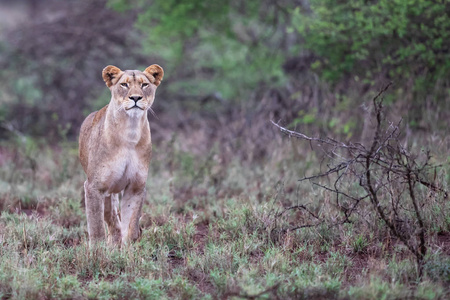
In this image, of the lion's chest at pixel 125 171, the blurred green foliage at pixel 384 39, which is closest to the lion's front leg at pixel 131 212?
the lion's chest at pixel 125 171

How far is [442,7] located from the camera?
845 cm

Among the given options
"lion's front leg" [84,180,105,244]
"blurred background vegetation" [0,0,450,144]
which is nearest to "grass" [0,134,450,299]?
"lion's front leg" [84,180,105,244]

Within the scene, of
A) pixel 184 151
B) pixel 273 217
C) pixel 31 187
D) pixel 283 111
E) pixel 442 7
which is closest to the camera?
pixel 273 217

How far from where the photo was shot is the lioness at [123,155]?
529 cm

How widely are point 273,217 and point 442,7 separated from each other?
15.2 feet

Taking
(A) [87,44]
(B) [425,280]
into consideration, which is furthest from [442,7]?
(A) [87,44]

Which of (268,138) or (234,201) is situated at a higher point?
(268,138)

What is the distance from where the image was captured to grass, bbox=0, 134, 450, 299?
4102mm

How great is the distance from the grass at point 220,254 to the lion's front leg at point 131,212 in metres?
0.16

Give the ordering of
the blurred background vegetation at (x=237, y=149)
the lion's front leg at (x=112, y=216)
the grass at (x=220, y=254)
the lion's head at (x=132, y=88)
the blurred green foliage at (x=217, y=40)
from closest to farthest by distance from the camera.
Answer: the grass at (x=220, y=254) → the blurred background vegetation at (x=237, y=149) → the lion's head at (x=132, y=88) → the lion's front leg at (x=112, y=216) → the blurred green foliage at (x=217, y=40)

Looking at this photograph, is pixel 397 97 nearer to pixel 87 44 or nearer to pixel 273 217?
pixel 273 217

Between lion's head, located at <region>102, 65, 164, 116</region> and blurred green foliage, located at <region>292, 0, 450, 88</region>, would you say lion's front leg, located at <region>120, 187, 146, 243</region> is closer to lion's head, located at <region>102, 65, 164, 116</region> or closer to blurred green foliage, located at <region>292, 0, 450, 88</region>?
lion's head, located at <region>102, 65, 164, 116</region>

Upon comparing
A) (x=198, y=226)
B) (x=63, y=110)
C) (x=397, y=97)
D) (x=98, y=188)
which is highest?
(x=63, y=110)

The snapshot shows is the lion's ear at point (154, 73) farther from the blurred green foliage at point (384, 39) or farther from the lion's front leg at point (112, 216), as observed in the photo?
the blurred green foliage at point (384, 39)
